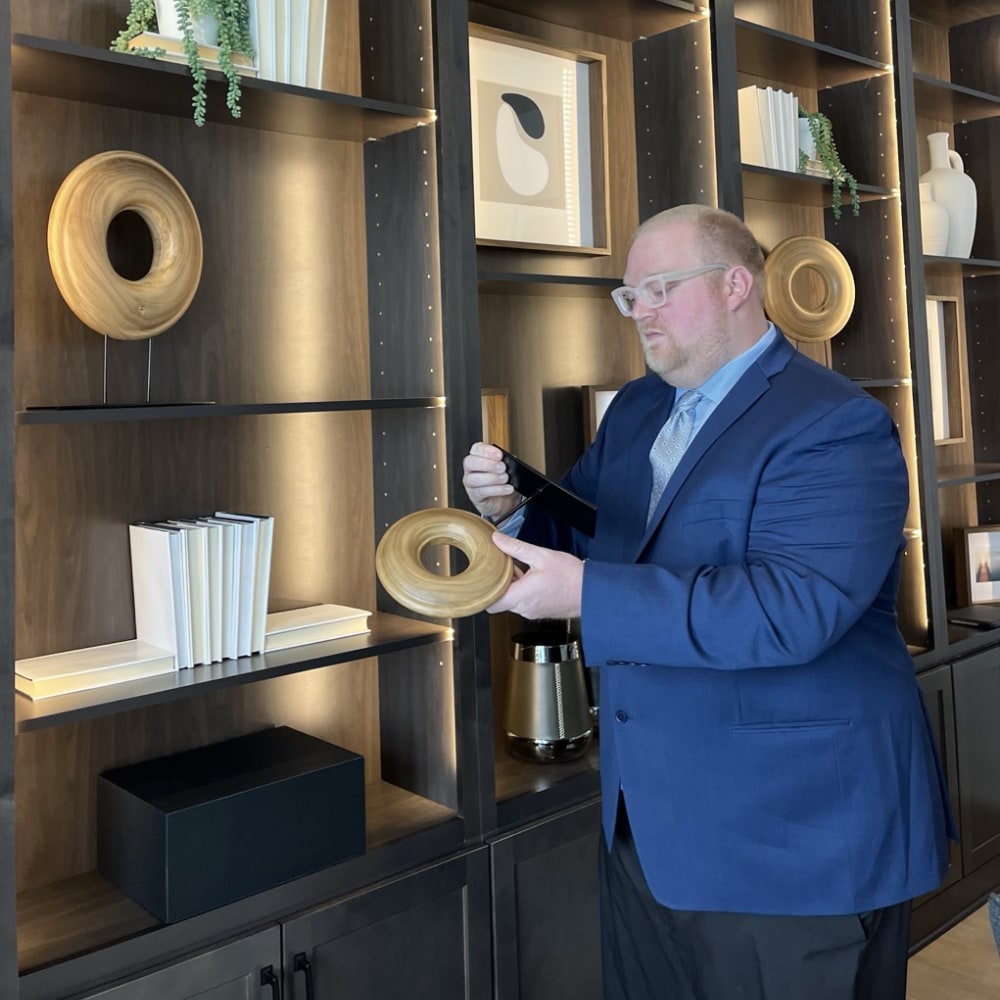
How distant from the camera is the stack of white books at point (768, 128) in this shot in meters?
2.80

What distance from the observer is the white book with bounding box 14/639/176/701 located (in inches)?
66.0

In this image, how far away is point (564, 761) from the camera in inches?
92.7

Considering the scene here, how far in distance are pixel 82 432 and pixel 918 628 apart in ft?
7.85

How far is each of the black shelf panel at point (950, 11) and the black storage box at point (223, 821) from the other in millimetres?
3082

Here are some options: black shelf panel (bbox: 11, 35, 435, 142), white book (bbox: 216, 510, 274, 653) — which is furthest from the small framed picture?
white book (bbox: 216, 510, 274, 653)

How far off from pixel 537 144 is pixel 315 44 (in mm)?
704

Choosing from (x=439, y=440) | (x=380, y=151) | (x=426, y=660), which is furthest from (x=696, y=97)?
(x=426, y=660)

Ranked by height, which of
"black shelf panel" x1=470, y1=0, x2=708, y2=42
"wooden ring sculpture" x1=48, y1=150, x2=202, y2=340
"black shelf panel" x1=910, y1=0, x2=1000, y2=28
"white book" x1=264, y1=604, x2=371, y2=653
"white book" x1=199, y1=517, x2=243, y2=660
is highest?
"black shelf panel" x1=910, y1=0, x2=1000, y2=28

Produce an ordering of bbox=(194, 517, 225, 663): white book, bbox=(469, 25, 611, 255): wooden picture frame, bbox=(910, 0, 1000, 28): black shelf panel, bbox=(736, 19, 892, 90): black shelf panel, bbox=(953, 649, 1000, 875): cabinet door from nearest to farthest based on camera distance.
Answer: bbox=(194, 517, 225, 663): white book < bbox=(469, 25, 611, 255): wooden picture frame < bbox=(736, 19, 892, 90): black shelf panel < bbox=(953, 649, 1000, 875): cabinet door < bbox=(910, 0, 1000, 28): black shelf panel

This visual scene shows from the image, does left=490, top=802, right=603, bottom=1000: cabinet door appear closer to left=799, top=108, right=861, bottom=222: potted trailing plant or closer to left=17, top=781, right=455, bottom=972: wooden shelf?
left=17, top=781, right=455, bottom=972: wooden shelf

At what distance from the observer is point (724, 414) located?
5.59 feet

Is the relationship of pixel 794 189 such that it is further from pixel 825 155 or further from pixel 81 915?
pixel 81 915

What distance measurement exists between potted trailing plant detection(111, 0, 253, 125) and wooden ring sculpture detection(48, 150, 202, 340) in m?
0.15

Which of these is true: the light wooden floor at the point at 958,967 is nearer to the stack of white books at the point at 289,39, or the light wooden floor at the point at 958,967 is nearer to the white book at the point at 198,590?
the white book at the point at 198,590
